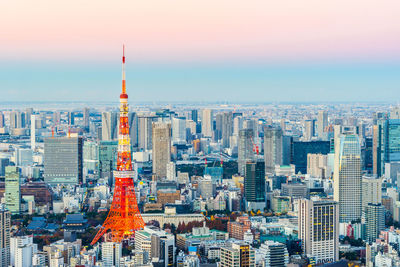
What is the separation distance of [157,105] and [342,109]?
26.7 ft

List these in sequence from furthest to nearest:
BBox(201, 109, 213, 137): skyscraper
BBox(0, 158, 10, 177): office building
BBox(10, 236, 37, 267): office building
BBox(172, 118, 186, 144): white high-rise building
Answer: BBox(201, 109, 213, 137): skyscraper
BBox(172, 118, 186, 144): white high-rise building
BBox(0, 158, 10, 177): office building
BBox(10, 236, 37, 267): office building

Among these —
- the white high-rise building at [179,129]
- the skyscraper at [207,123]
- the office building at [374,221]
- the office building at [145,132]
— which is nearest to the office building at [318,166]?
the office building at [145,132]

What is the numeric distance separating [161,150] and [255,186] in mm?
7201

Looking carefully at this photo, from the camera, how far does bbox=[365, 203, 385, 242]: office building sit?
47.4ft

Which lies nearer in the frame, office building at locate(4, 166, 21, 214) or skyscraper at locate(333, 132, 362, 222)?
skyscraper at locate(333, 132, 362, 222)

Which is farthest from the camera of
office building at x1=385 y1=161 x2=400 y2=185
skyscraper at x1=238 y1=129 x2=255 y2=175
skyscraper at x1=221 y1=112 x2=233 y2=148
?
skyscraper at x1=221 y1=112 x2=233 y2=148

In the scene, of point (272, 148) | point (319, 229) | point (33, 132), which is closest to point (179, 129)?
point (33, 132)

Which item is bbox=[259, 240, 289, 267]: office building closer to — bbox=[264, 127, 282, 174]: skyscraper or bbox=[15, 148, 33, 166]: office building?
bbox=[264, 127, 282, 174]: skyscraper

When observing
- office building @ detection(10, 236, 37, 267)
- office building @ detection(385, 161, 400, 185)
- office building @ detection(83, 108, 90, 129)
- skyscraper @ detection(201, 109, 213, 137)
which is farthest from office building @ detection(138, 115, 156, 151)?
office building @ detection(10, 236, 37, 267)

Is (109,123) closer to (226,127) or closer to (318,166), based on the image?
(226,127)

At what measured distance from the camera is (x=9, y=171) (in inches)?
739

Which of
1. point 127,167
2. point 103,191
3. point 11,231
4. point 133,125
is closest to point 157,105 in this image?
point 133,125

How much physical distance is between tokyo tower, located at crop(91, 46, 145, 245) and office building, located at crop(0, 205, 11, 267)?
6.51ft

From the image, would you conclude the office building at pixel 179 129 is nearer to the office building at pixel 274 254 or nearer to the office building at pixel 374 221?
the office building at pixel 374 221
